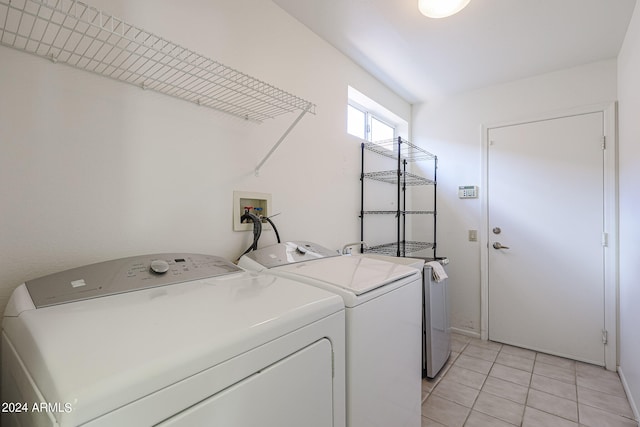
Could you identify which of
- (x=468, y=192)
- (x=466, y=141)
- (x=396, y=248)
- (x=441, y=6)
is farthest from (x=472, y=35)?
(x=396, y=248)

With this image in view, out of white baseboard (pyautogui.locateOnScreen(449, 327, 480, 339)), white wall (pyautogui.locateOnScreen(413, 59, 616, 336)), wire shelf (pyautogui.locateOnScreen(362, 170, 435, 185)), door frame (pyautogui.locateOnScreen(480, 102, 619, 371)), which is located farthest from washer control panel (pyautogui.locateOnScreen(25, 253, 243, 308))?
door frame (pyautogui.locateOnScreen(480, 102, 619, 371))

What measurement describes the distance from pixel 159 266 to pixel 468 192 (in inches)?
111

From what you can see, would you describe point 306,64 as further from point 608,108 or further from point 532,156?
point 608,108

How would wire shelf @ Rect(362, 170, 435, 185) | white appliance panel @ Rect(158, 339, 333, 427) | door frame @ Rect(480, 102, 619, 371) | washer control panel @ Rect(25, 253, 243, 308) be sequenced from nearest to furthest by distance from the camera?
white appliance panel @ Rect(158, 339, 333, 427), washer control panel @ Rect(25, 253, 243, 308), door frame @ Rect(480, 102, 619, 371), wire shelf @ Rect(362, 170, 435, 185)

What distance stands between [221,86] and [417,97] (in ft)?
8.12

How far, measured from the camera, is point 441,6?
1.46 metres

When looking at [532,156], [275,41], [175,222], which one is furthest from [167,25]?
[532,156]

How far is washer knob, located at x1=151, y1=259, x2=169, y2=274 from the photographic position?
98cm

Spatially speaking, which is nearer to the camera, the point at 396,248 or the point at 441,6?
the point at 441,6

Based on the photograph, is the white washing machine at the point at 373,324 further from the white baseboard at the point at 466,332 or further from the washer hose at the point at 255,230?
the white baseboard at the point at 466,332

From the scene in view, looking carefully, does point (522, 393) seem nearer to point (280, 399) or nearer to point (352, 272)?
point (352, 272)

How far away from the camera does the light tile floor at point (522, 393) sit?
5.66 ft

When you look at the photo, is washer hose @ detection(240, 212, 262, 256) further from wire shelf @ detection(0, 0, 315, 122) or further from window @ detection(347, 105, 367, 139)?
window @ detection(347, 105, 367, 139)

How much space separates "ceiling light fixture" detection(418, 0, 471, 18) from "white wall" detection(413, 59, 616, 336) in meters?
1.67
